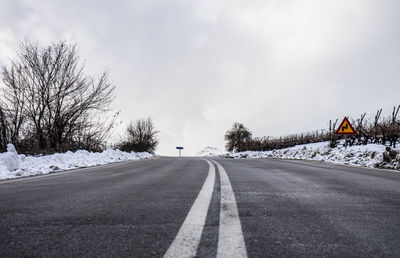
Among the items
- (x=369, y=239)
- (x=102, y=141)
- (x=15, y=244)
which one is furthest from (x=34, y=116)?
(x=369, y=239)

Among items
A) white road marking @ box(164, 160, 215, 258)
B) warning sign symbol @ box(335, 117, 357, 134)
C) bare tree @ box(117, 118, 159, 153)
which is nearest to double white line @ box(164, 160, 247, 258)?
white road marking @ box(164, 160, 215, 258)

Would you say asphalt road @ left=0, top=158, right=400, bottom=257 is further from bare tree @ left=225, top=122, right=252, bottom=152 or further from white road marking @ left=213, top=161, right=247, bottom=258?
bare tree @ left=225, top=122, right=252, bottom=152

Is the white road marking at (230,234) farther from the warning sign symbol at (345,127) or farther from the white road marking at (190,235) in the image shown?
the warning sign symbol at (345,127)

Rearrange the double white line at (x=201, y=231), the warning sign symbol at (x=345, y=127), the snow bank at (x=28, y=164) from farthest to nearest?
the warning sign symbol at (x=345, y=127) < the snow bank at (x=28, y=164) < the double white line at (x=201, y=231)

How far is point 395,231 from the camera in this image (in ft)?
5.69

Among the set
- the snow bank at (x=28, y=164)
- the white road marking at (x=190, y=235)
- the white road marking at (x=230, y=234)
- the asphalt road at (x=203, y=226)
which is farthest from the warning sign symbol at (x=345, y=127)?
the white road marking at (x=190, y=235)

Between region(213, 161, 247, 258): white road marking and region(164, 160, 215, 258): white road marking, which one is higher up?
region(164, 160, 215, 258): white road marking

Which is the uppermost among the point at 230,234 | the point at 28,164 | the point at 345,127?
the point at 345,127

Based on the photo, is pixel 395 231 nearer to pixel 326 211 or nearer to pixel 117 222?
pixel 326 211

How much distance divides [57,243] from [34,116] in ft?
54.3

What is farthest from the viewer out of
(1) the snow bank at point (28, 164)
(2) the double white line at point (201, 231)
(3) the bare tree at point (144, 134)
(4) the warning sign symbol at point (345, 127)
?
(3) the bare tree at point (144, 134)

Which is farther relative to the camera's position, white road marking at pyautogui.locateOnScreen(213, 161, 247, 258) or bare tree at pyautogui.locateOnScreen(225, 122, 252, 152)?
bare tree at pyautogui.locateOnScreen(225, 122, 252, 152)

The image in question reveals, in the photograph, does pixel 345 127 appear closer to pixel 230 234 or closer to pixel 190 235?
pixel 230 234

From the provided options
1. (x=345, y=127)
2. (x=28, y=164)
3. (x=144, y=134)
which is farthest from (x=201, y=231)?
(x=144, y=134)
